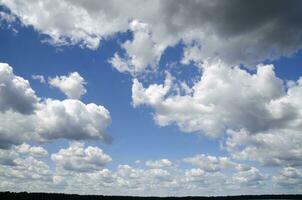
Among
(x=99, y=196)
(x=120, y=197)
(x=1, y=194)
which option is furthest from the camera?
(x=120, y=197)

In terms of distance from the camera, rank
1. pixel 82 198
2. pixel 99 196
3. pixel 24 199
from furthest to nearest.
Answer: pixel 99 196 < pixel 82 198 < pixel 24 199

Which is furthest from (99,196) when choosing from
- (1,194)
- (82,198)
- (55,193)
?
(1,194)

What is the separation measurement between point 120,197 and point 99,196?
72.2ft

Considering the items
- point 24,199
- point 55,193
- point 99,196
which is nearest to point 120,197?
point 99,196

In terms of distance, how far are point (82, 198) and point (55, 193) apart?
59.1ft

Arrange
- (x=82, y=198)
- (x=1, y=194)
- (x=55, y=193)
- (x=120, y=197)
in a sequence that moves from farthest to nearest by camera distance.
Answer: (x=120, y=197) → (x=82, y=198) → (x=55, y=193) → (x=1, y=194)

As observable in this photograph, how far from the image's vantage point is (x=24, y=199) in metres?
118

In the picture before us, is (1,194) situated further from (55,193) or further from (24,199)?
(55,193)

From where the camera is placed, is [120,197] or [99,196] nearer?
[99,196]

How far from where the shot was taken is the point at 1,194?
4218 inches

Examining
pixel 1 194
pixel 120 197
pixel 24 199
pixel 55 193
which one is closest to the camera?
pixel 1 194

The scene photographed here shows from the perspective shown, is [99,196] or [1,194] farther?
[99,196]

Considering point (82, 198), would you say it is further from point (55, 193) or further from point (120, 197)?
point (120, 197)

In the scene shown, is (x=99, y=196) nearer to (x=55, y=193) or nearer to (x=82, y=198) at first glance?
(x=82, y=198)
